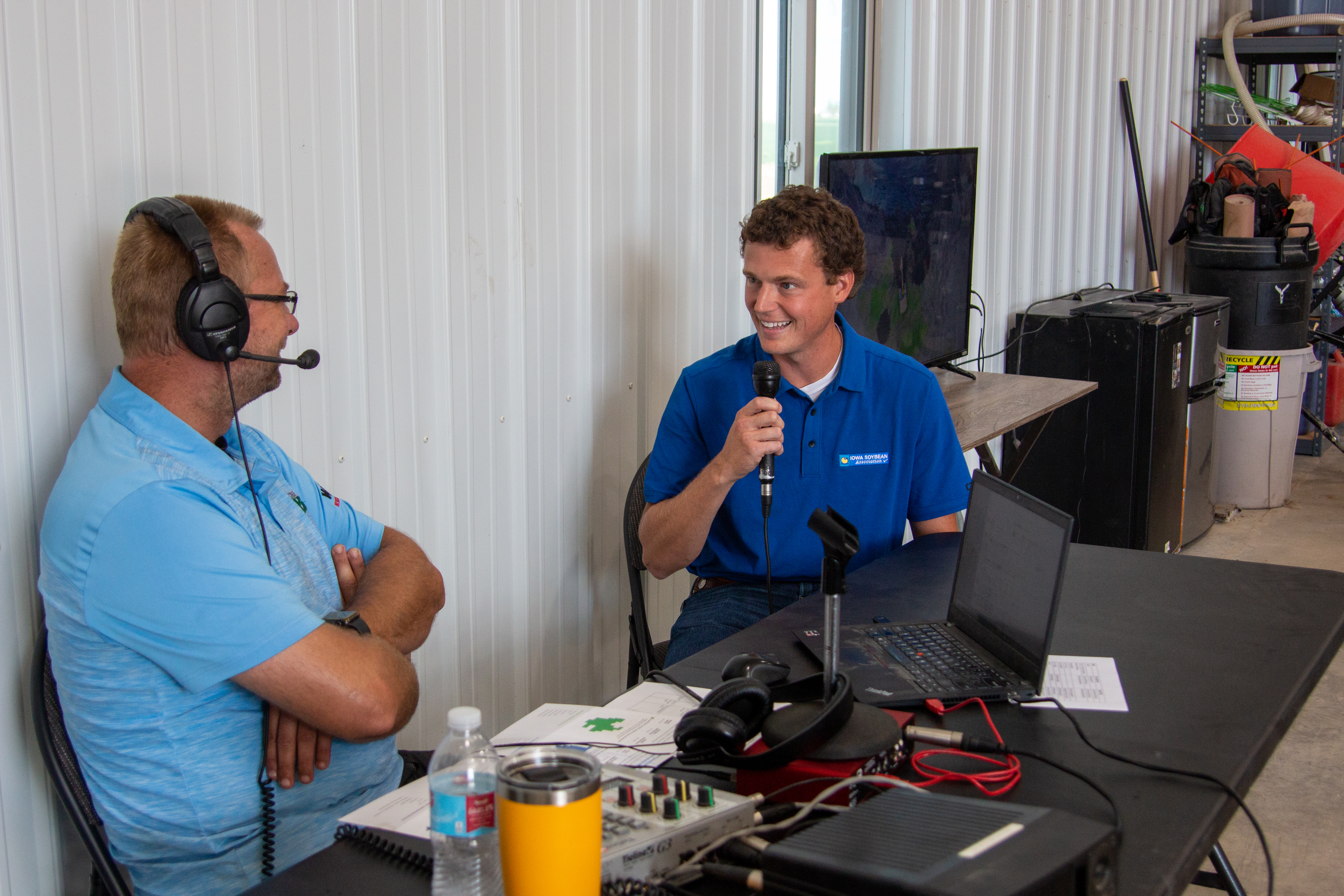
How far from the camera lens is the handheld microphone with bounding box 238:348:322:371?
1570 mm

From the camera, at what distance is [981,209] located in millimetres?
4387

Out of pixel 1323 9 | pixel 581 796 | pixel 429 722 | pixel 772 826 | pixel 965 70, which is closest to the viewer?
pixel 581 796

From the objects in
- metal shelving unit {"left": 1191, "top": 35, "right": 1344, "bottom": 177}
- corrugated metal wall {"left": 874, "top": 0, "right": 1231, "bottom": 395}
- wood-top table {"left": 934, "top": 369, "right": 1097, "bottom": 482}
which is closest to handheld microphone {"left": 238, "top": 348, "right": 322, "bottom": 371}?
wood-top table {"left": 934, "top": 369, "right": 1097, "bottom": 482}

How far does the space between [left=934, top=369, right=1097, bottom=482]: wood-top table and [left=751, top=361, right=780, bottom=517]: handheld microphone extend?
2.64ft

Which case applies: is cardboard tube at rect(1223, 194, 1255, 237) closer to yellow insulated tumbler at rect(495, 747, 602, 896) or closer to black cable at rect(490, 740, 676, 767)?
black cable at rect(490, 740, 676, 767)

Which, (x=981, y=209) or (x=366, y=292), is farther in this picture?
(x=981, y=209)

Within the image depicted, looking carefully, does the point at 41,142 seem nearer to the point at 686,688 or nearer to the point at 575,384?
the point at 686,688

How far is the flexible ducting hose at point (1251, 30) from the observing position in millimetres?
5750

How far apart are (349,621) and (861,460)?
1143 millimetres

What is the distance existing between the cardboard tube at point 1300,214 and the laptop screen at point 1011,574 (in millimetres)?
4092

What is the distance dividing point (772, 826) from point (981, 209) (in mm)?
3640

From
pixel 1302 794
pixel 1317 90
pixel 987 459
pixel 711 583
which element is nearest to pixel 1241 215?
pixel 1317 90

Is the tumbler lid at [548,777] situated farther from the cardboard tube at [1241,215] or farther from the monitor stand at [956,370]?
the cardboard tube at [1241,215]

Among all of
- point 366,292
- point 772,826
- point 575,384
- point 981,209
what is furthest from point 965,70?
point 772,826
